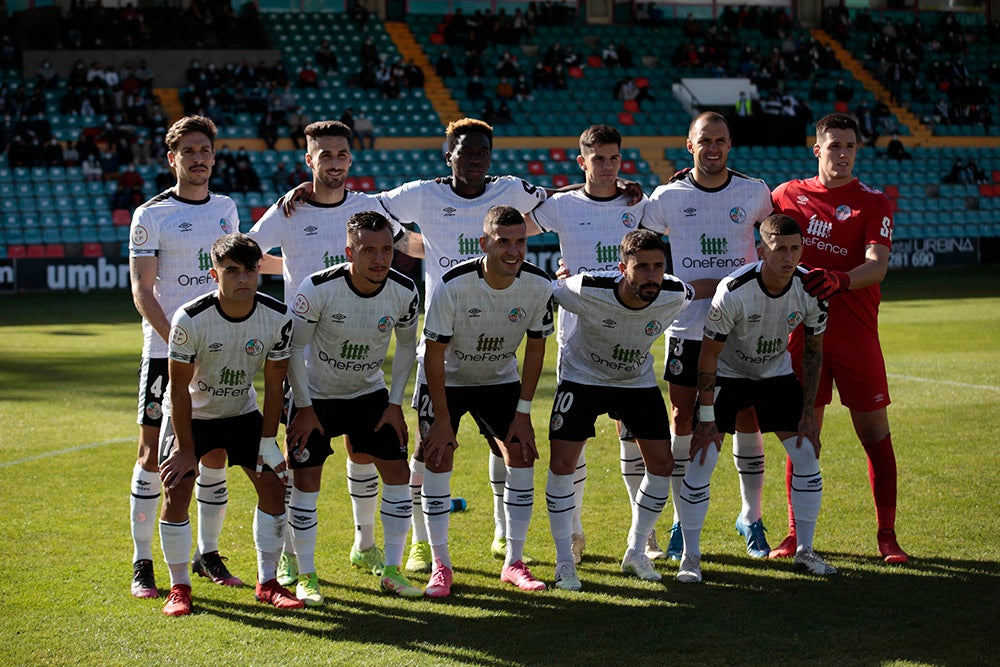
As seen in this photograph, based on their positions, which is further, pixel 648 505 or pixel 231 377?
pixel 648 505

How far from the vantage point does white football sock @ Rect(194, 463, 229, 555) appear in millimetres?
6238

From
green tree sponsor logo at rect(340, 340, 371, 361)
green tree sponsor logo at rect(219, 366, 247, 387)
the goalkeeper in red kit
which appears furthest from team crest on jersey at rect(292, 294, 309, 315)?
the goalkeeper in red kit

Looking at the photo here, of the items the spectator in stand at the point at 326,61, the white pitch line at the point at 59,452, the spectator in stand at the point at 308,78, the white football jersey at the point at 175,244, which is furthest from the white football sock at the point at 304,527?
the spectator in stand at the point at 326,61

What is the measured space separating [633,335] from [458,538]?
6.02 feet

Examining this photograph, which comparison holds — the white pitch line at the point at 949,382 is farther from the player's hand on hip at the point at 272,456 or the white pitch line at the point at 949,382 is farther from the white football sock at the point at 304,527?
the player's hand on hip at the point at 272,456

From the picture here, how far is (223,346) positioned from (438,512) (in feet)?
4.70

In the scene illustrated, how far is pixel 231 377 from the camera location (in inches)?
226

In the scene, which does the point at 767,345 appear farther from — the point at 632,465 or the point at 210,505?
the point at 210,505

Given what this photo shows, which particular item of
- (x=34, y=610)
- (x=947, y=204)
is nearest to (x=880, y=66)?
(x=947, y=204)

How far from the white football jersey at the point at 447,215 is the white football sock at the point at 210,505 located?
5.17 feet

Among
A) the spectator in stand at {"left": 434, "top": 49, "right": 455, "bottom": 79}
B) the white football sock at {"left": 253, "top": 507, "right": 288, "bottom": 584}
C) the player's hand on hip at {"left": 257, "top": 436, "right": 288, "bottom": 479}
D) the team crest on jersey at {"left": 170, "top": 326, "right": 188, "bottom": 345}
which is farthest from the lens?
the spectator in stand at {"left": 434, "top": 49, "right": 455, "bottom": 79}

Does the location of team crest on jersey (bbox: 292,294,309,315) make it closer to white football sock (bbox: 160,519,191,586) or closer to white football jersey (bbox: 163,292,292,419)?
white football jersey (bbox: 163,292,292,419)

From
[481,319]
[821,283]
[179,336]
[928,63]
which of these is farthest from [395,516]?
[928,63]

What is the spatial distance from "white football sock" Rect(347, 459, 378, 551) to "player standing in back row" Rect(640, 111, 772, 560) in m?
1.52
